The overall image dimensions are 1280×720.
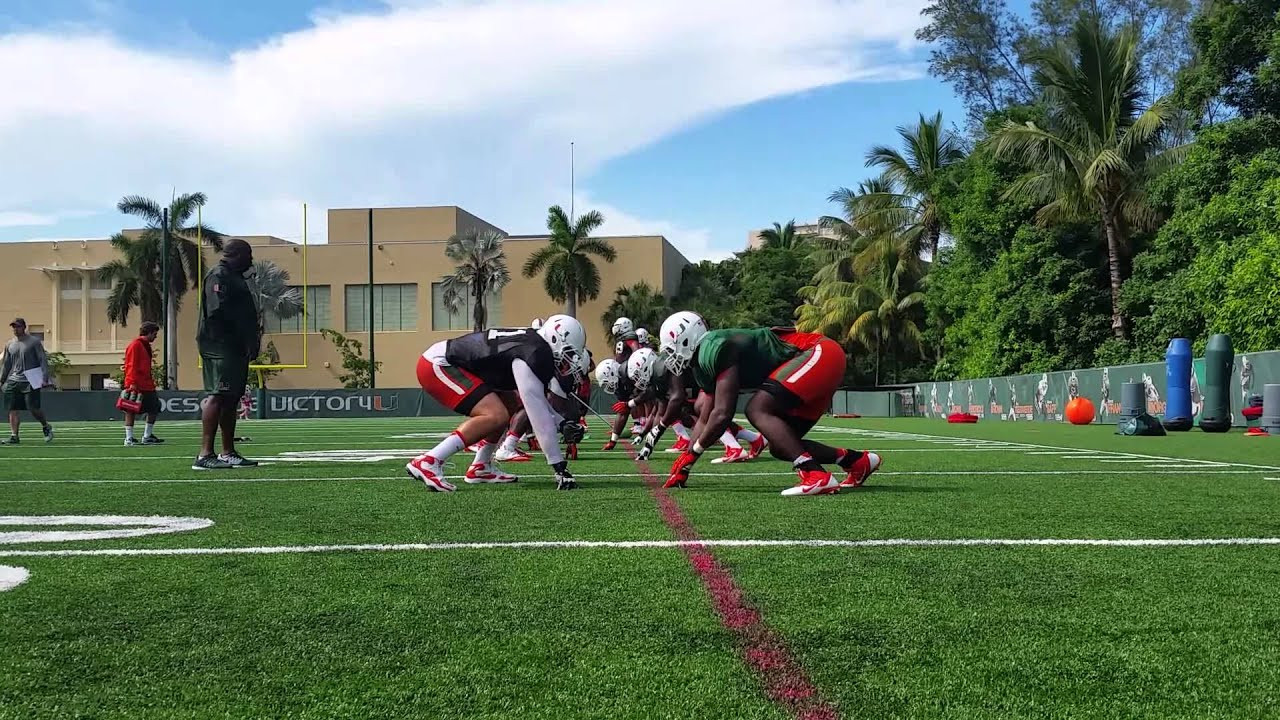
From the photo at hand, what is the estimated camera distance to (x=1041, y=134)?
2997 cm

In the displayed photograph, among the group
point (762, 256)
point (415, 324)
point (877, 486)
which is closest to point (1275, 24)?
point (877, 486)

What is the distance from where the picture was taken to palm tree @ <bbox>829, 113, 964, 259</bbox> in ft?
139

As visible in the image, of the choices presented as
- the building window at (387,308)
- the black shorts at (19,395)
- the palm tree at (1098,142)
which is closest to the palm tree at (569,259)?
the building window at (387,308)

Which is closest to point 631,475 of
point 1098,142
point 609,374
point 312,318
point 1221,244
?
point 609,374

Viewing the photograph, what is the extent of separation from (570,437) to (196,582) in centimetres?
479

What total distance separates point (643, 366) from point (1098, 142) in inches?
909

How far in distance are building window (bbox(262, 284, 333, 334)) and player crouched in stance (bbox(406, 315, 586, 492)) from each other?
54765mm

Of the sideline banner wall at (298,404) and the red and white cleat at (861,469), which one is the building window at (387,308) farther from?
the red and white cleat at (861,469)

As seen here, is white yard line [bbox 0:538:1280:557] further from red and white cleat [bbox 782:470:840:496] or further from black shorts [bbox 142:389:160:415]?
black shorts [bbox 142:389:160:415]

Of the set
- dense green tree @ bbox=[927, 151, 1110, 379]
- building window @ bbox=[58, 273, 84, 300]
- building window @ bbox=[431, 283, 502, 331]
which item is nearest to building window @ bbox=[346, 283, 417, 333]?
building window @ bbox=[431, 283, 502, 331]

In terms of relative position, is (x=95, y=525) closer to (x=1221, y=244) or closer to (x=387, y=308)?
(x=1221, y=244)

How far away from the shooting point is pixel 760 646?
2689 millimetres

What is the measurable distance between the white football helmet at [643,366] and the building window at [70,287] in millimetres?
59742

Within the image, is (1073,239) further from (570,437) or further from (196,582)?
(196,582)
